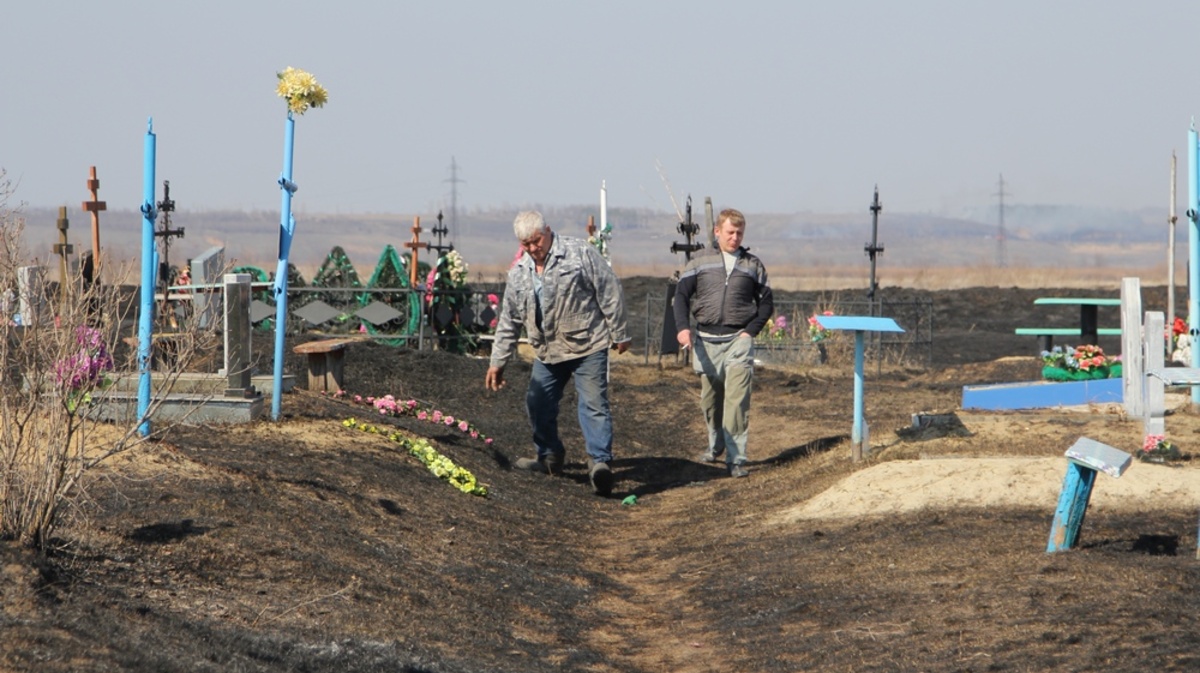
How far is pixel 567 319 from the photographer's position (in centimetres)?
952

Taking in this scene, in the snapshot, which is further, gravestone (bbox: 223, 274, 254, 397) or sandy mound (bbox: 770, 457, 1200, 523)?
gravestone (bbox: 223, 274, 254, 397)

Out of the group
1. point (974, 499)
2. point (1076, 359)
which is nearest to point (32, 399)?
point (974, 499)

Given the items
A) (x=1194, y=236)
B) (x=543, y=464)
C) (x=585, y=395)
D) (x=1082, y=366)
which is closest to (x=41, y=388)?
(x=585, y=395)

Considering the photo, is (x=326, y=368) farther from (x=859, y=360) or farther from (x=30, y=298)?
(x=30, y=298)

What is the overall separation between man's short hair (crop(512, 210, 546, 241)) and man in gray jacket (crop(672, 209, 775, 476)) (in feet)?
4.40

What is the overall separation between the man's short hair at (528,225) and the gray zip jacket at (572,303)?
0.22 m

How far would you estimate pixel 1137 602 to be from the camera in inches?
217

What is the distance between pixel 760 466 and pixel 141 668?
6.93 metres

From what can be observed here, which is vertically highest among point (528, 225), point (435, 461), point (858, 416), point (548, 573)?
point (528, 225)

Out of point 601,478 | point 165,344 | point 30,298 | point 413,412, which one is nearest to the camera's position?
point 30,298

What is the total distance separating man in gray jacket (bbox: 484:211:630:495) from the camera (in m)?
9.47

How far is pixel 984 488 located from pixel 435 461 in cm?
335

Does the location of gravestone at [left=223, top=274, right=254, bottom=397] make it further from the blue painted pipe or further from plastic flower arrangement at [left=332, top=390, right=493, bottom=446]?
the blue painted pipe

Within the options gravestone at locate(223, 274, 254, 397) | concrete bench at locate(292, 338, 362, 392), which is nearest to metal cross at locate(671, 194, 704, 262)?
concrete bench at locate(292, 338, 362, 392)
